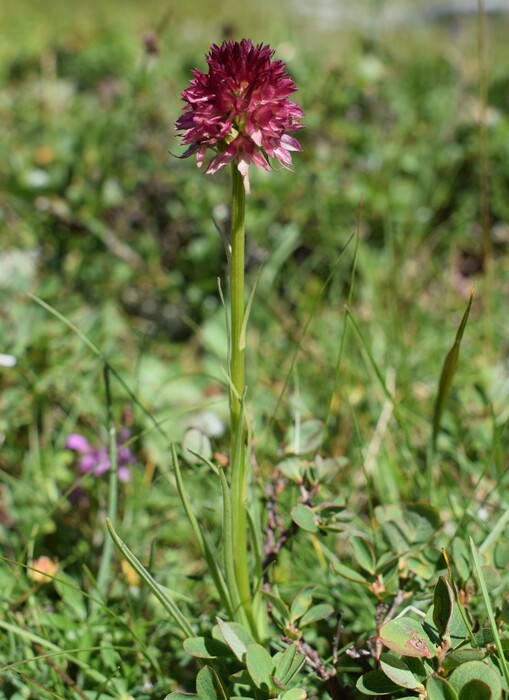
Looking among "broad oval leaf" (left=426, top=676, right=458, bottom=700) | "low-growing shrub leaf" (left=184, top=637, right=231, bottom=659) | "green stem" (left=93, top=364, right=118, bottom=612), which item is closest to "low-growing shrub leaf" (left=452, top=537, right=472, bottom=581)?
"broad oval leaf" (left=426, top=676, right=458, bottom=700)

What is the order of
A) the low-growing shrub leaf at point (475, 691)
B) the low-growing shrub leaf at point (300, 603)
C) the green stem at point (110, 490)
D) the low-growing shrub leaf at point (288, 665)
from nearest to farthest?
1. the low-growing shrub leaf at point (475, 691)
2. the low-growing shrub leaf at point (288, 665)
3. the low-growing shrub leaf at point (300, 603)
4. the green stem at point (110, 490)

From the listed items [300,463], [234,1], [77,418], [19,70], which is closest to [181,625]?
[300,463]

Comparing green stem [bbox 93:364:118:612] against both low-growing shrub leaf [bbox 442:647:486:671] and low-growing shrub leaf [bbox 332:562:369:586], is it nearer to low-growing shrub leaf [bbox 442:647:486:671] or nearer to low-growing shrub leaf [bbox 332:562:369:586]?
low-growing shrub leaf [bbox 332:562:369:586]

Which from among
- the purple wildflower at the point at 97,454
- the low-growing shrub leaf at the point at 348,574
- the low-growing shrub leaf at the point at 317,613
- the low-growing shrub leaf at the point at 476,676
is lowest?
the low-growing shrub leaf at the point at 476,676

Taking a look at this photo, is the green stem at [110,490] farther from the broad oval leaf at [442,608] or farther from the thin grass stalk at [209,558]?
the broad oval leaf at [442,608]

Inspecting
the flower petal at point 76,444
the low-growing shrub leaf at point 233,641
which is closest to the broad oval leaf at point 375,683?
the low-growing shrub leaf at point 233,641

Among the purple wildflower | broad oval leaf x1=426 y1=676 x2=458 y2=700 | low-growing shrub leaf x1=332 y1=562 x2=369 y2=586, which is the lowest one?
broad oval leaf x1=426 y1=676 x2=458 y2=700

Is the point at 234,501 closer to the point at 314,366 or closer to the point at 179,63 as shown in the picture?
the point at 314,366
